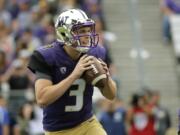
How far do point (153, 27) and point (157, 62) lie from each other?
102 cm

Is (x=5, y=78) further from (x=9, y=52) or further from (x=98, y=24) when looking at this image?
(x=98, y=24)

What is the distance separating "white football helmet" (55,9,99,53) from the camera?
6973mm

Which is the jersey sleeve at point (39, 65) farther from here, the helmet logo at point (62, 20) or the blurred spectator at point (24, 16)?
the blurred spectator at point (24, 16)

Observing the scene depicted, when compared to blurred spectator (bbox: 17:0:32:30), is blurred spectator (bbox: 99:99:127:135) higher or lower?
lower

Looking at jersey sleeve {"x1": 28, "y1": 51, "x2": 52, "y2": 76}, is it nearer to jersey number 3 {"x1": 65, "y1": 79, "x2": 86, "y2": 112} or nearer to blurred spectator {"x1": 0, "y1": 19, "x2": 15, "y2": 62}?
jersey number 3 {"x1": 65, "y1": 79, "x2": 86, "y2": 112}

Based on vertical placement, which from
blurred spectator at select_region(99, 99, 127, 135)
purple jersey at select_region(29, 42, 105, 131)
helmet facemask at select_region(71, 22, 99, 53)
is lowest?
blurred spectator at select_region(99, 99, 127, 135)

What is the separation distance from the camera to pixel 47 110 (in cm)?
724

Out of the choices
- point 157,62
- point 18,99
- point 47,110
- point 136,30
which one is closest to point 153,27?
point 157,62

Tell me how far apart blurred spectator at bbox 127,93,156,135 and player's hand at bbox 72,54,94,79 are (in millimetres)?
5188

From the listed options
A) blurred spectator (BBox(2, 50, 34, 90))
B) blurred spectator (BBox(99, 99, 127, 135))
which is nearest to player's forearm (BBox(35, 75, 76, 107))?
blurred spectator (BBox(99, 99, 127, 135))

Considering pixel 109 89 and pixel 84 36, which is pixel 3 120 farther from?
pixel 84 36

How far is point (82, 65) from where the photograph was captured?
22.5 feet

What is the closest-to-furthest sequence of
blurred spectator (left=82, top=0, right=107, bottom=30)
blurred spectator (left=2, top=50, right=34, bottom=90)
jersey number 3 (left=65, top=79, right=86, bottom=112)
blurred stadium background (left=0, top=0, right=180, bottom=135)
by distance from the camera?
jersey number 3 (left=65, top=79, right=86, bottom=112) → blurred spectator (left=2, top=50, right=34, bottom=90) → blurred stadium background (left=0, top=0, right=180, bottom=135) → blurred spectator (left=82, top=0, right=107, bottom=30)

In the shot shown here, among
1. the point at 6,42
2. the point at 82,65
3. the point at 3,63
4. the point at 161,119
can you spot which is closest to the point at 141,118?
the point at 161,119
